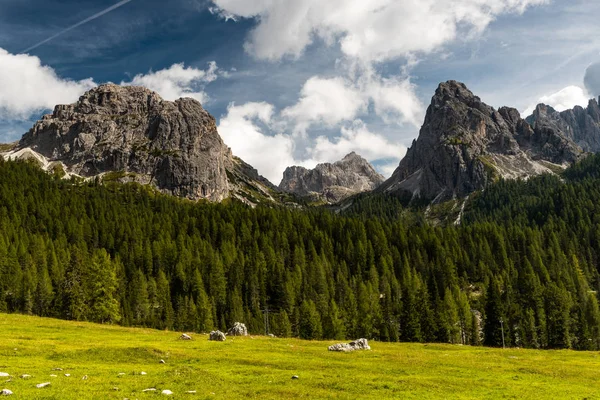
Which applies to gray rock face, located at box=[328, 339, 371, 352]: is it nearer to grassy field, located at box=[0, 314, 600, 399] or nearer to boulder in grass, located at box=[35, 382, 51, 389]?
grassy field, located at box=[0, 314, 600, 399]

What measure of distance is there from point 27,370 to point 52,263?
101 metres

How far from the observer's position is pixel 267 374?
33.5 metres

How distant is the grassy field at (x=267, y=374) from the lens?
977 inches

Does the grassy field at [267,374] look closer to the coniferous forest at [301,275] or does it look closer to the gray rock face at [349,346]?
the gray rock face at [349,346]

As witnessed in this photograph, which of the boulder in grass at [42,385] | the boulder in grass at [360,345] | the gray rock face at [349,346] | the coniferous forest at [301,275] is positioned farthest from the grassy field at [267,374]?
Answer: the coniferous forest at [301,275]

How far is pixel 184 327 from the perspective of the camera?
4222 inches

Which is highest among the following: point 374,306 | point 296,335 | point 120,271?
point 120,271

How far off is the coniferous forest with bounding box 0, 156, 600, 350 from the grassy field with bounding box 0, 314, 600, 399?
162ft

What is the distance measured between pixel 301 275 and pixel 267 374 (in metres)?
108

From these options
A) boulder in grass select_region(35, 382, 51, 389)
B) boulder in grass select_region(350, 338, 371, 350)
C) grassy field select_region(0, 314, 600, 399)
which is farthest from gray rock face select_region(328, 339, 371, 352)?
boulder in grass select_region(35, 382, 51, 389)

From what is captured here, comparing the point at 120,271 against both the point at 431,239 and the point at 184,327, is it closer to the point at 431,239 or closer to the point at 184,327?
the point at 184,327

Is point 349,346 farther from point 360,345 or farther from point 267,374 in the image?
point 267,374

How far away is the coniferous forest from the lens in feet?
326

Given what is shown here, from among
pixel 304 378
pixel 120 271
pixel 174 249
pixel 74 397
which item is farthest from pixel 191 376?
pixel 174 249
